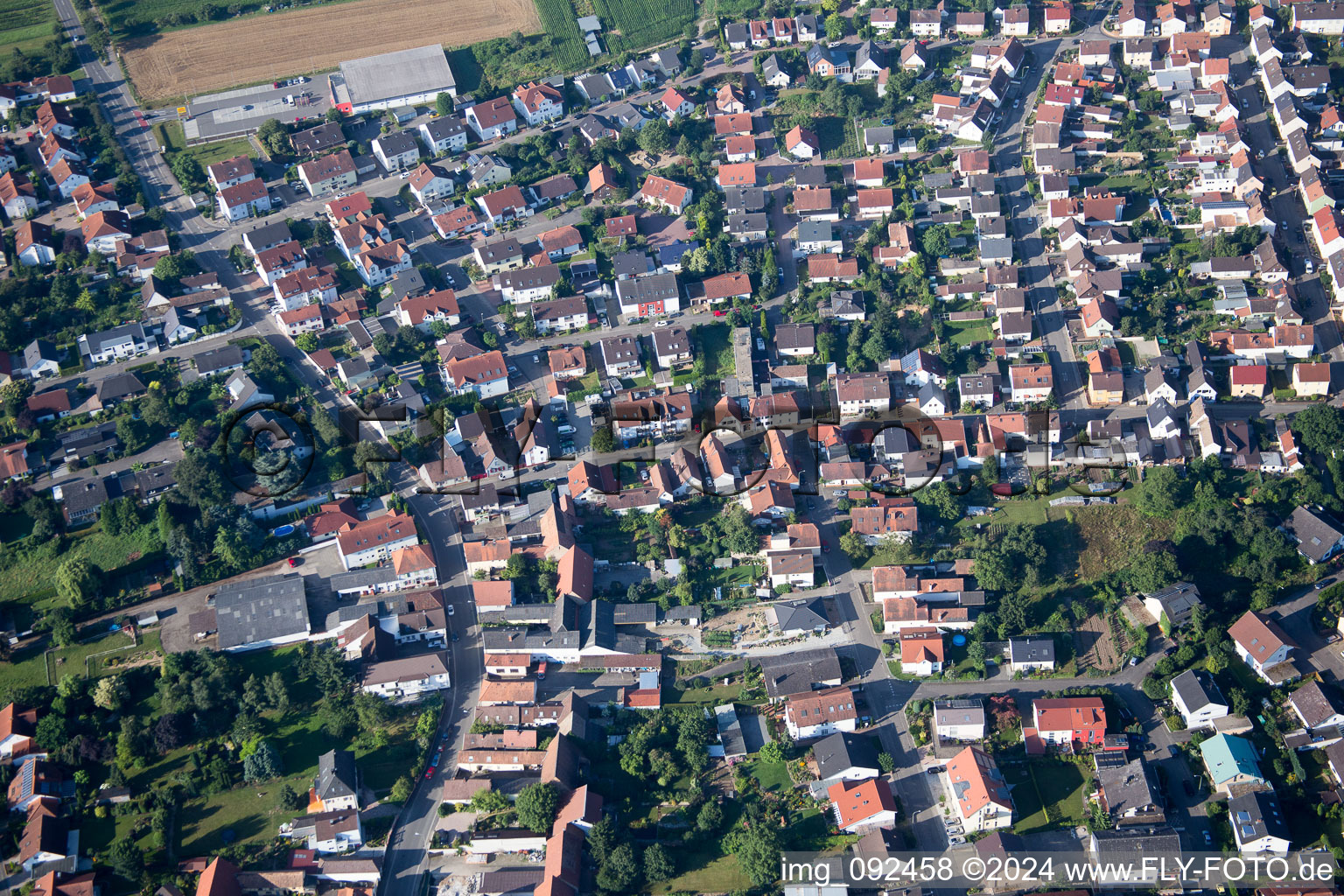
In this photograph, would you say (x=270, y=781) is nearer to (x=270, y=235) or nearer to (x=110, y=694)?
(x=110, y=694)

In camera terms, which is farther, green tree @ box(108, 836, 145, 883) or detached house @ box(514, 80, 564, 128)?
detached house @ box(514, 80, 564, 128)

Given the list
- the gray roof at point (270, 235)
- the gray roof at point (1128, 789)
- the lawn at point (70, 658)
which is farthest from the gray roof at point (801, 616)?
the gray roof at point (270, 235)

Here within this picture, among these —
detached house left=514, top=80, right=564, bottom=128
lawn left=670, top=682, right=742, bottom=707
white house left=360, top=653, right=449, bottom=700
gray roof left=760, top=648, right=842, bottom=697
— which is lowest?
lawn left=670, top=682, right=742, bottom=707

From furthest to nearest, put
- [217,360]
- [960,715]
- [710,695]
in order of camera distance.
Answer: [217,360]
[710,695]
[960,715]

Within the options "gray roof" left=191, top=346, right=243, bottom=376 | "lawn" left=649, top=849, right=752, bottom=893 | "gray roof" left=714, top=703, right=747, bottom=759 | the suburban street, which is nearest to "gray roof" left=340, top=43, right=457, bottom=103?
the suburban street

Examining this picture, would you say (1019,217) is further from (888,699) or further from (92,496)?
(92,496)

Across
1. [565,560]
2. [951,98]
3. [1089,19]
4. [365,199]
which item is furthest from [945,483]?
[1089,19]

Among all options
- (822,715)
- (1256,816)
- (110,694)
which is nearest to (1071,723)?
(1256,816)

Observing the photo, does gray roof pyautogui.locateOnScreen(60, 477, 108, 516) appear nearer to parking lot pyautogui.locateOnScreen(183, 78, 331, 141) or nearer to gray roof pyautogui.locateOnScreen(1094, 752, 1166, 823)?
parking lot pyautogui.locateOnScreen(183, 78, 331, 141)
